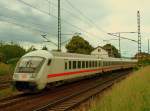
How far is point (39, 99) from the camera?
19547 mm

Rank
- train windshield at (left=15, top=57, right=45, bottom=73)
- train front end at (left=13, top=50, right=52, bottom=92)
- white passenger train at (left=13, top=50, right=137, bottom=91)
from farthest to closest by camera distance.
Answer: train windshield at (left=15, top=57, right=45, bottom=73)
white passenger train at (left=13, top=50, right=137, bottom=91)
train front end at (left=13, top=50, right=52, bottom=92)

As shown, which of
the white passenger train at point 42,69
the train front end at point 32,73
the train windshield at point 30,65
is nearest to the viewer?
the train front end at point 32,73

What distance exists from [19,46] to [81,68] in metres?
42.4

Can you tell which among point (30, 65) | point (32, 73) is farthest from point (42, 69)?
point (30, 65)

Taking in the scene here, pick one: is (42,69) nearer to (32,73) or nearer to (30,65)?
(32,73)

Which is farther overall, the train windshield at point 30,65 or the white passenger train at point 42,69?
the train windshield at point 30,65

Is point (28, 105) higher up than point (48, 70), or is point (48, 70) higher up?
point (48, 70)

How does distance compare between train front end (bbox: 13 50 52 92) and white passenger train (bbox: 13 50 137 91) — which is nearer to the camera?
train front end (bbox: 13 50 52 92)

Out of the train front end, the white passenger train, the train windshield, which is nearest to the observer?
the train front end

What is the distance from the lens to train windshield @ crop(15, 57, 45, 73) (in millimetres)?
21734

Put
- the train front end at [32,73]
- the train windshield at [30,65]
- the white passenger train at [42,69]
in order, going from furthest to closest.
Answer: the train windshield at [30,65] → the white passenger train at [42,69] → the train front end at [32,73]

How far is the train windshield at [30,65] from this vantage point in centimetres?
2173

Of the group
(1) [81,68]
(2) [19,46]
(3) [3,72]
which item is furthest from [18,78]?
(2) [19,46]

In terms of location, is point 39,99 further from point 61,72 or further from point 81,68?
point 81,68
